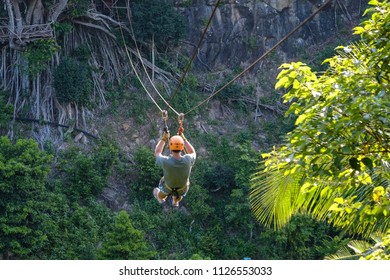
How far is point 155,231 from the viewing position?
20.9 meters

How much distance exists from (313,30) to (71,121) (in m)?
7.58

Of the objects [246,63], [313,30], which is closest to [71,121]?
[246,63]

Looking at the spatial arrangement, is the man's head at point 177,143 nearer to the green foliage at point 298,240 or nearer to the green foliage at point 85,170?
the green foliage at point 298,240

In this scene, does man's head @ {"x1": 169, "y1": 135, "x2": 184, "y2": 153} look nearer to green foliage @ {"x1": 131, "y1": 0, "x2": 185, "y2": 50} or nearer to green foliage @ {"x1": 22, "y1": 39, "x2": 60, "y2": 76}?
green foliage @ {"x1": 22, "y1": 39, "x2": 60, "y2": 76}

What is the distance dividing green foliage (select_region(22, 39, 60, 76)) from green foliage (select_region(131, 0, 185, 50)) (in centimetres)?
248

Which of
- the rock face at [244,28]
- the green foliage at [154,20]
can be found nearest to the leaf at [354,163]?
the green foliage at [154,20]

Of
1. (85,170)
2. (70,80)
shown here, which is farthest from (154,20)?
(85,170)

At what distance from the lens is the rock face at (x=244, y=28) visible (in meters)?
25.0

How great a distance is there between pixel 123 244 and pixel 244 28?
9189mm

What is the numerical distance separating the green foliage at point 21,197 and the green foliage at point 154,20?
184 inches

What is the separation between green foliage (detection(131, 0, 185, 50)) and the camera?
22.9 metres

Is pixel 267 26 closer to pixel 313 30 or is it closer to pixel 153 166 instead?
pixel 313 30

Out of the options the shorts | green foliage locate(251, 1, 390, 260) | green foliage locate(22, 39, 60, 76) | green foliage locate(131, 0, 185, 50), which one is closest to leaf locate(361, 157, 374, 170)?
green foliage locate(251, 1, 390, 260)

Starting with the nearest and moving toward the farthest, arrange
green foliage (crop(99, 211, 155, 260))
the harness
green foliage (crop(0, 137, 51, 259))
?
the harness, green foliage (crop(99, 211, 155, 260)), green foliage (crop(0, 137, 51, 259))
